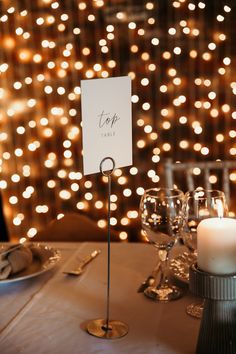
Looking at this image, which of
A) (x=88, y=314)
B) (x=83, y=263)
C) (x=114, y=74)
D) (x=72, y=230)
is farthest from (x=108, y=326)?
(x=114, y=74)

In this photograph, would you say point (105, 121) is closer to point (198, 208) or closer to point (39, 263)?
point (198, 208)

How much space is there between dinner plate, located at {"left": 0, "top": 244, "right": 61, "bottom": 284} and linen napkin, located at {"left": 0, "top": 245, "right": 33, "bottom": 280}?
1 cm

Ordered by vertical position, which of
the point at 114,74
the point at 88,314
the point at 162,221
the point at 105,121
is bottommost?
the point at 88,314

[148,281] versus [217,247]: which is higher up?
[217,247]

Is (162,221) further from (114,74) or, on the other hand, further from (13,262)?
(114,74)

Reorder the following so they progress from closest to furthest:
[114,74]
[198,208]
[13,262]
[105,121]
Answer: [105,121]
[198,208]
[13,262]
[114,74]

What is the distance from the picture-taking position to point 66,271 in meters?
1.19

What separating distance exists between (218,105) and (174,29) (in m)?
0.39

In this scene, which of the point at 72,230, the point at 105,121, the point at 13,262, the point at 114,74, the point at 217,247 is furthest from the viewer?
the point at 114,74

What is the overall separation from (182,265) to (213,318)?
0.38 meters

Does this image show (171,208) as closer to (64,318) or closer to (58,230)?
(64,318)

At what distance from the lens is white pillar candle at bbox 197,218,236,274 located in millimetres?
762

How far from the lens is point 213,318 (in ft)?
2.56

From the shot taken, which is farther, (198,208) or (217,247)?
(198,208)
